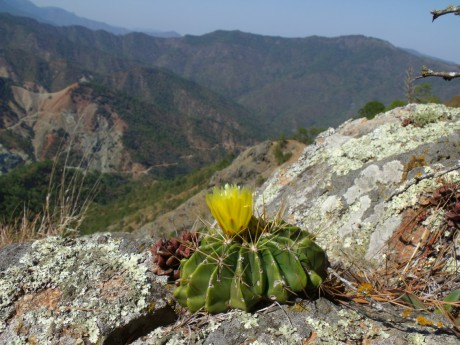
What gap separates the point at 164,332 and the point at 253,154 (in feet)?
193

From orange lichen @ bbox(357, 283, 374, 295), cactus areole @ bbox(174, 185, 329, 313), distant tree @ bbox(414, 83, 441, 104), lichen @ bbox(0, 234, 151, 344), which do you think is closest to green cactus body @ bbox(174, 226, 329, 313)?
cactus areole @ bbox(174, 185, 329, 313)

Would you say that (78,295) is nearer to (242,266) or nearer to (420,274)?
(242,266)

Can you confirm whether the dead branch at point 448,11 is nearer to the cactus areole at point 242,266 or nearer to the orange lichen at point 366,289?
the cactus areole at point 242,266

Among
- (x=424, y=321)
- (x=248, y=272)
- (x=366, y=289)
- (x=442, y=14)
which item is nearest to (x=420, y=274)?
(x=366, y=289)

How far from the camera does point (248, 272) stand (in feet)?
7.62

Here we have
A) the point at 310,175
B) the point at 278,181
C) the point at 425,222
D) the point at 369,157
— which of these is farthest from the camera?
the point at 278,181

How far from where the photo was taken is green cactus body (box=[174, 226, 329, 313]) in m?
2.28

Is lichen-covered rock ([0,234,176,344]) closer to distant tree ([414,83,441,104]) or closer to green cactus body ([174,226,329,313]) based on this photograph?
green cactus body ([174,226,329,313])

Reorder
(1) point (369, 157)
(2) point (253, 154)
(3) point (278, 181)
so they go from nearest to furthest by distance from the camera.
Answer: (1) point (369, 157) < (3) point (278, 181) < (2) point (253, 154)

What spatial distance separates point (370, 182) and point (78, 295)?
10.7 feet

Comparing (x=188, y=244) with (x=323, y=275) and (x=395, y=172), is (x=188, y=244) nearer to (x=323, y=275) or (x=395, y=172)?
(x=323, y=275)

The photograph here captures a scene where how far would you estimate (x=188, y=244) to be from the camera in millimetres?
2738

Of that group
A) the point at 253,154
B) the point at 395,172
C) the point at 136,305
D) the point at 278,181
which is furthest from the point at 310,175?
the point at 253,154

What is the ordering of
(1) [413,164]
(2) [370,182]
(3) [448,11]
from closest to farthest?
1. (3) [448,11]
2. (1) [413,164]
3. (2) [370,182]
